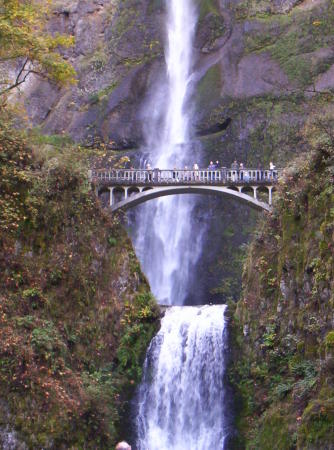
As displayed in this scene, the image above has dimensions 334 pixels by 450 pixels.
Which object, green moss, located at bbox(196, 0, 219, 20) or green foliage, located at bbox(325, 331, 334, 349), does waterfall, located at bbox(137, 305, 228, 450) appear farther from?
green moss, located at bbox(196, 0, 219, 20)

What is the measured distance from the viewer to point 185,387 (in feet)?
63.5

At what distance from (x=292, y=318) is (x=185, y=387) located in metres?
4.73

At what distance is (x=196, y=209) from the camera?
31.1 metres

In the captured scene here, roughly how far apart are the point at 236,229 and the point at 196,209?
2554 millimetres

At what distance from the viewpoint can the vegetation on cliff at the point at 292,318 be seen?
13.7 meters

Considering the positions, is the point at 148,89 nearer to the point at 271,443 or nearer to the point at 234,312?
the point at 234,312

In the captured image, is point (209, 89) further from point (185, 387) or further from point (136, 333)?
point (185, 387)

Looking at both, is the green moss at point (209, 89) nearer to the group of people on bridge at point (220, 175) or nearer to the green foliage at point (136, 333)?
the group of people on bridge at point (220, 175)

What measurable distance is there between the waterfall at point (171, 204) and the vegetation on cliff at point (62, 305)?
20.9ft

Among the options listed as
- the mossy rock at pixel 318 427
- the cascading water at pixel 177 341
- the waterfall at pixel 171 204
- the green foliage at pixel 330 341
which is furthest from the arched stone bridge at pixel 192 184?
the mossy rock at pixel 318 427

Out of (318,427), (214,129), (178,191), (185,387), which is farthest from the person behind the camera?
(214,129)

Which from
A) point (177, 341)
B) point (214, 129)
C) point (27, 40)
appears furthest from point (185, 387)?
point (214, 129)

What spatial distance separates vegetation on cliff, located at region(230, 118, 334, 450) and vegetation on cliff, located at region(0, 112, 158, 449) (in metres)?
4.22

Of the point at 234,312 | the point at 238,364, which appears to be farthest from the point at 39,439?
the point at 234,312
